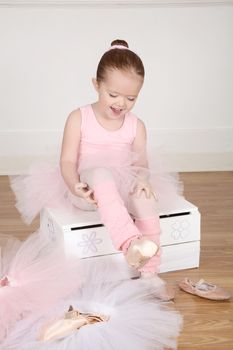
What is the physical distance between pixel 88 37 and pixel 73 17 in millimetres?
104

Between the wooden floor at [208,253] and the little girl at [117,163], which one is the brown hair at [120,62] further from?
the wooden floor at [208,253]

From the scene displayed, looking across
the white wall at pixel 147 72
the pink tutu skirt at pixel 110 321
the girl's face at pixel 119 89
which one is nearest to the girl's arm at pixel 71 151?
the girl's face at pixel 119 89

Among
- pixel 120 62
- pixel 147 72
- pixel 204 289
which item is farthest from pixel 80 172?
pixel 147 72

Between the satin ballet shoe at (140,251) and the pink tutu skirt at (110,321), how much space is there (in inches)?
3.3

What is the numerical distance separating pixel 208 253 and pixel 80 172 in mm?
459

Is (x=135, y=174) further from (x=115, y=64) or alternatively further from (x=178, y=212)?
(x=115, y=64)

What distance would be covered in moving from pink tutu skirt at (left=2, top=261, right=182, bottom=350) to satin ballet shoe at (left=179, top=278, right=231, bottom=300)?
0.31 ft

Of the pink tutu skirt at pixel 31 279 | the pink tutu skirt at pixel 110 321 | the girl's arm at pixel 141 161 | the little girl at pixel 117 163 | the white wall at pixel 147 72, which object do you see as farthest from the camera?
the white wall at pixel 147 72

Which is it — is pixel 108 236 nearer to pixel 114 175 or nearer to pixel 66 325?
pixel 114 175

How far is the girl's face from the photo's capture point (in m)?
1.42

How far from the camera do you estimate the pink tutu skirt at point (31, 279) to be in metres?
1.23

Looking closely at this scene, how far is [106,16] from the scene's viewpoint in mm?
2416

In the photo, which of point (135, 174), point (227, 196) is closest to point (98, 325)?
point (135, 174)

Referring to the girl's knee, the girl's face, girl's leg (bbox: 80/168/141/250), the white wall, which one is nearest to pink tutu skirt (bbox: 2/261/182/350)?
girl's leg (bbox: 80/168/141/250)
